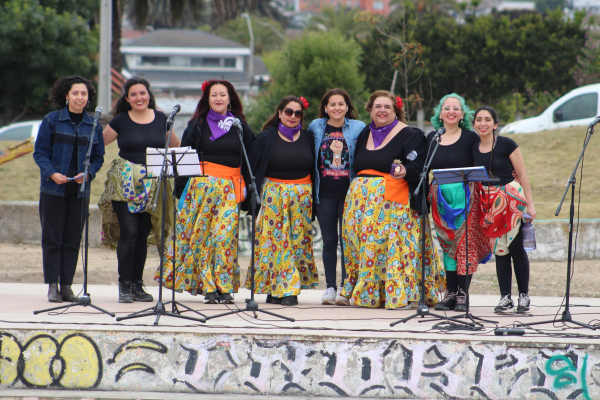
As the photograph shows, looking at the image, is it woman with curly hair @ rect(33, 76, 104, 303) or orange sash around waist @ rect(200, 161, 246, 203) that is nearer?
woman with curly hair @ rect(33, 76, 104, 303)

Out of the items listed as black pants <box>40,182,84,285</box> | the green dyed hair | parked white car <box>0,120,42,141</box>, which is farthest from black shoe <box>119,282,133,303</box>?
parked white car <box>0,120,42,141</box>

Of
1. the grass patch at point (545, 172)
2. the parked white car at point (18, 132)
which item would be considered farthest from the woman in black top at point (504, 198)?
the parked white car at point (18, 132)

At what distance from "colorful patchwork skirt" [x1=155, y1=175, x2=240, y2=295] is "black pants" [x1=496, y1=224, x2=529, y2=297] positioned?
2.48 m

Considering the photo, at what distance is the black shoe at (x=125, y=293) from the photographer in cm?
654

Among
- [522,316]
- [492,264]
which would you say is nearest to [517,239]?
[522,316]

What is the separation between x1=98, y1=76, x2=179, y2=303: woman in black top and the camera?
6.36m

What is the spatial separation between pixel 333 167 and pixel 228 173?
101cm

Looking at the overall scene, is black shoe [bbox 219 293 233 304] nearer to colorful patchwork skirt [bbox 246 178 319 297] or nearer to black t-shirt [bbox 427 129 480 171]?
colorful patchwork skirt [bbox 246 178 319 297]

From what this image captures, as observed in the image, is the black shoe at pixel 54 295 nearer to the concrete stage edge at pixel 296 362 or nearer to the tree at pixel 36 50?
the concrete stage edge at pixel 296 362

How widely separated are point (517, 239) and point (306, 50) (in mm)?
13820

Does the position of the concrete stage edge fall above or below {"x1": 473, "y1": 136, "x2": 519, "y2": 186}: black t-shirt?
below

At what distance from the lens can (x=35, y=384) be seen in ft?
16.1

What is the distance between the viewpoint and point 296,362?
4918 millimetres

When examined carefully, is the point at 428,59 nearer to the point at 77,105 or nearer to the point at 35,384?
the point at 77,105
